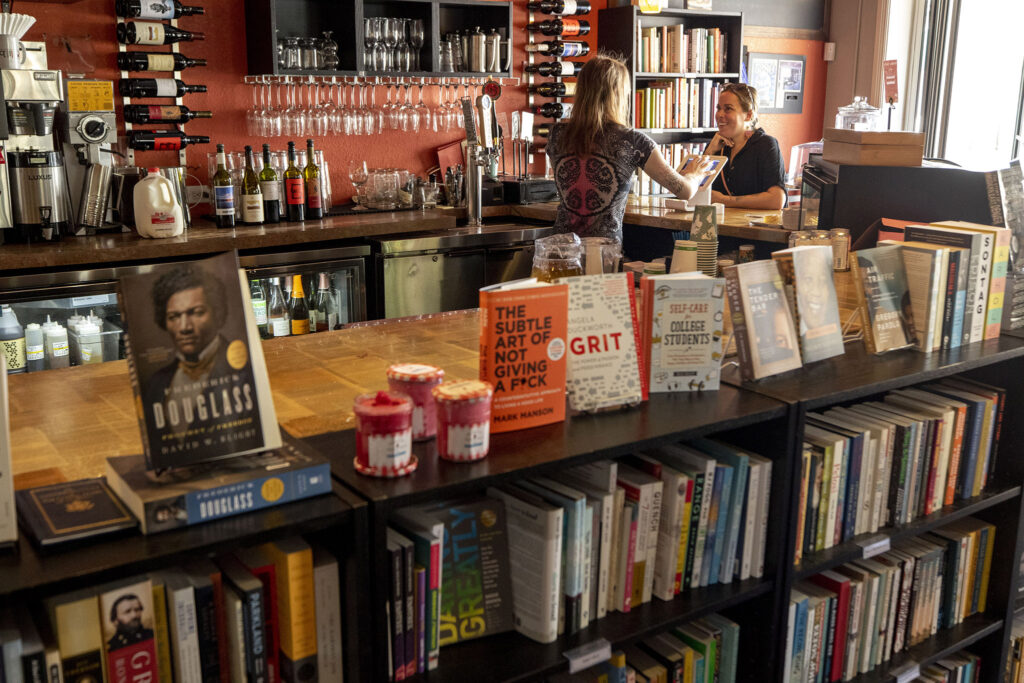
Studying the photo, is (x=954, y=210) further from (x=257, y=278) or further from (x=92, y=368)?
(x=257, y=278)

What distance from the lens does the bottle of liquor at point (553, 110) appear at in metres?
6.14

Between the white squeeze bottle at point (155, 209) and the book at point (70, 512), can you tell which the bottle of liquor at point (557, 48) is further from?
the book at point (70, 512)

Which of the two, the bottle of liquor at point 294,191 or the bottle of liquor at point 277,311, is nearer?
the bottle of liquor at point 277,311

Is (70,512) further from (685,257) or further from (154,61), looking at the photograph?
(154,61)

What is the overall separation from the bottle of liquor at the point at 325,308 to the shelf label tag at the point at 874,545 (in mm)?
3059

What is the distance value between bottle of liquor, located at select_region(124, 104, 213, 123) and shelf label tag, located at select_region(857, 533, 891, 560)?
3.93 m

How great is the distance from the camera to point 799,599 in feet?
6.53

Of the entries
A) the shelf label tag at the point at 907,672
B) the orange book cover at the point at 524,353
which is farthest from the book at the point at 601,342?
the shelf label tag at the point at 907,672

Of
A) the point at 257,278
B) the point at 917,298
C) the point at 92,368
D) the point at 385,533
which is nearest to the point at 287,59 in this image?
the point at 257,278

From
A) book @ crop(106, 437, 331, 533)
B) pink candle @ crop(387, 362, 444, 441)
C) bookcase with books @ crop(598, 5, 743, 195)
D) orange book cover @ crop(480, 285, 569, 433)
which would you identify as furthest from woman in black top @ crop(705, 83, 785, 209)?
book @ crop(106, 437, 331, 533)

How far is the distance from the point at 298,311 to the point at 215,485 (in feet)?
11.2

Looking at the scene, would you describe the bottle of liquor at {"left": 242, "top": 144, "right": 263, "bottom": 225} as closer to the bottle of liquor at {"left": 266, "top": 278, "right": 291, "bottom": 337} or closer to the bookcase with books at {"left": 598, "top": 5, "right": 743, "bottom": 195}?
the bottle of liquor at {"left": 266, "top": 278, "right": 291, "bottom": 337}

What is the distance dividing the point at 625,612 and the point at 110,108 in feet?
12.1

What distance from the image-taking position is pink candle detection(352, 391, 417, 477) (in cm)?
134
